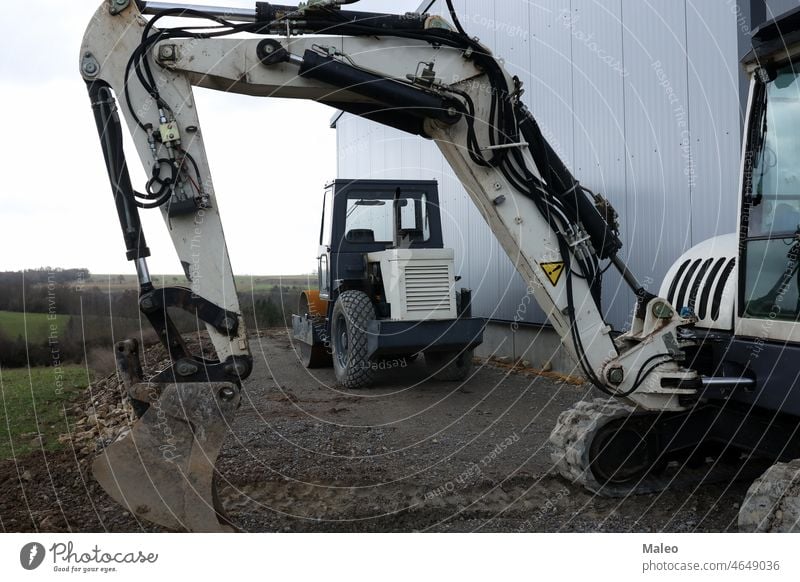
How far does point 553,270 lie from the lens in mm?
4676

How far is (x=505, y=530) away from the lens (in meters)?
4.32

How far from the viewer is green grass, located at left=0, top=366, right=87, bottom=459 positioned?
21.1 ft

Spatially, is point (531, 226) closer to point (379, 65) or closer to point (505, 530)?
point (379, 65)

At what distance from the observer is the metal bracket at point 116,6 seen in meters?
3.99

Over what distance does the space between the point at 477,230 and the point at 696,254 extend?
24.2 ft

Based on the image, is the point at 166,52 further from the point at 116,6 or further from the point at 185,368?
the point at 185,368

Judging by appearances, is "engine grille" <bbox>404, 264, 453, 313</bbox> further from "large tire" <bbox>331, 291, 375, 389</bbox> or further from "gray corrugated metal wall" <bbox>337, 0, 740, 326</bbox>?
"gray corrugated metal wall" <bbox>337, 0, 740, 326</bbox>

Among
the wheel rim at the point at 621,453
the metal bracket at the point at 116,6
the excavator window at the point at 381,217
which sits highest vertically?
the metal bracket at the point at 116,6

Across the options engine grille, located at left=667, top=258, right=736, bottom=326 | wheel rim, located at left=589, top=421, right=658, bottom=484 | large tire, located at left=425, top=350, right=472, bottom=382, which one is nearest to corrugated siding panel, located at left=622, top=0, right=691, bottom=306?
large tire, located at left=425, top=350, right=472, bottom=382

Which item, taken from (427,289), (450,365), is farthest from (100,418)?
(450,365)

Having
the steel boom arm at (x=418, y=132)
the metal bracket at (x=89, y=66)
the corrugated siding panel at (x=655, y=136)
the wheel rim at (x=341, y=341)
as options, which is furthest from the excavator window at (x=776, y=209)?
the wheel rim at (x=341, y=341)

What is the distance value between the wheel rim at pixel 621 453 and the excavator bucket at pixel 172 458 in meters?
2.42

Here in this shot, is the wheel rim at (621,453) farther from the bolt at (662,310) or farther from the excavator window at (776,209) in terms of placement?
the excavator window at (776,209)

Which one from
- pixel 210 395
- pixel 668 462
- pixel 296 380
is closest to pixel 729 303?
pixel 668 462
